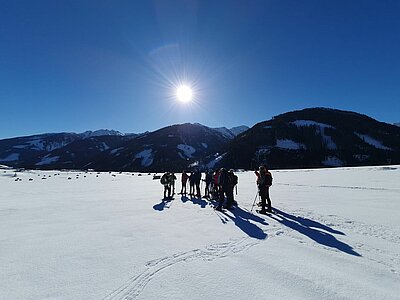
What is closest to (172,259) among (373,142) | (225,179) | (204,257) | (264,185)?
(204,257)

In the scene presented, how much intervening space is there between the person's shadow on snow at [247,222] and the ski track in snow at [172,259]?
0.65m

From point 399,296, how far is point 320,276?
123cm

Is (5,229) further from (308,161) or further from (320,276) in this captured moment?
(308,161)

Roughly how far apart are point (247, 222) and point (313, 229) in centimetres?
247

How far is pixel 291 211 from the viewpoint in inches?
474

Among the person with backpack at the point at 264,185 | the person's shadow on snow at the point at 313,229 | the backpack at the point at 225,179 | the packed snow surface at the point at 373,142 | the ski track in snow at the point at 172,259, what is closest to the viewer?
the ski track in snow at the point at 172,259

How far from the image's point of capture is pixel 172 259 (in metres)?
6.02

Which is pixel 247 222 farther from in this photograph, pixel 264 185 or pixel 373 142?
pixel 373 142

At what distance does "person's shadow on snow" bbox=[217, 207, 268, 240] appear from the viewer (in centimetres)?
828

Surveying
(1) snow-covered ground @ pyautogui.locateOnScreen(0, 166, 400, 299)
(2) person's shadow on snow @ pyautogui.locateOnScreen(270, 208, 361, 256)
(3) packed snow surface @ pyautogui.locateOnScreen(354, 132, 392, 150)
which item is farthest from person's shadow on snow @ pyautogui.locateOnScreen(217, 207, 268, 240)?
(3) packed snow surface @ pyautogui.locateOnScreen(354, 132, 392, 150)

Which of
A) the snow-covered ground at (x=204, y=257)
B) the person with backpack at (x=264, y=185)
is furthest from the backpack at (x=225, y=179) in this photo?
the snow-covered ground at (x=204, y=257)

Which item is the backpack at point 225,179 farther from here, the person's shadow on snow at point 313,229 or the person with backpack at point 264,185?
the person's shadow on snow at point 313,229

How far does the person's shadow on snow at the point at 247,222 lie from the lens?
326 inches

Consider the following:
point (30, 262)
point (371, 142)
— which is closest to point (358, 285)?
point (30, 262)
